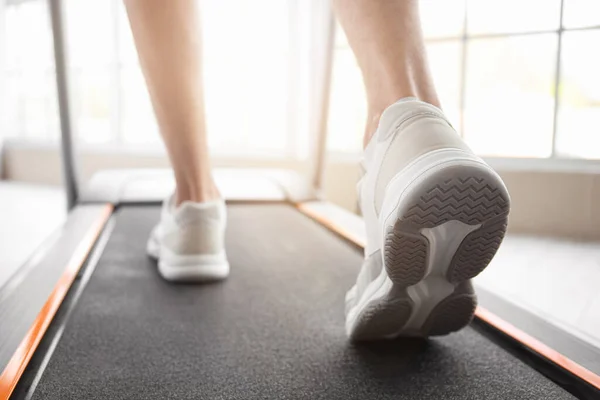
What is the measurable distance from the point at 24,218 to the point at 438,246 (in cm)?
284

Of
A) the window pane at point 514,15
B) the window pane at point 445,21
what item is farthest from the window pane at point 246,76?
the window pane at point 514,15

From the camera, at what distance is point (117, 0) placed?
13.7 ft

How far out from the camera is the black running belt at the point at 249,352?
686 mm

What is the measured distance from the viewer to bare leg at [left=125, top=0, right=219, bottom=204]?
3.30 ft

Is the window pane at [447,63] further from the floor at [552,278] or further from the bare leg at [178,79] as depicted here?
the bare leg at [178,79]

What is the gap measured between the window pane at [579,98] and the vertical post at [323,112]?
1129 mm

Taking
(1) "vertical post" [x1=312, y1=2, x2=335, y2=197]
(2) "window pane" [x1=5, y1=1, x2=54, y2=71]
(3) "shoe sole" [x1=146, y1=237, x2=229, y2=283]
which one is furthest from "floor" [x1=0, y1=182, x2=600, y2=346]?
(2) "window pane" [x1=5, y1=1, x2=54, y2=71]

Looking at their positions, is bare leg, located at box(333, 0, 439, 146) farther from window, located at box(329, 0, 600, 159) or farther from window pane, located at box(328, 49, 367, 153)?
window pane, located at box(328, 49, 367, 153)

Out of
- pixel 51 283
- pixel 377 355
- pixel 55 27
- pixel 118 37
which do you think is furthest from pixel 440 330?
pixel 118 37

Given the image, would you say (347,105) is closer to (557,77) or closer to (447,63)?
(447,63)

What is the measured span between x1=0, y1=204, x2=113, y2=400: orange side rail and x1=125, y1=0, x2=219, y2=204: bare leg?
268 millimetres

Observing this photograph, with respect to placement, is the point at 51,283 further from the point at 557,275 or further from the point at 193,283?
the point at 557,275

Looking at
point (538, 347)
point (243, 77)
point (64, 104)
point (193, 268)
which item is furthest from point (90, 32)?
point (538, 347)

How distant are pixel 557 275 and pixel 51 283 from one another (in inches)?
44.1
